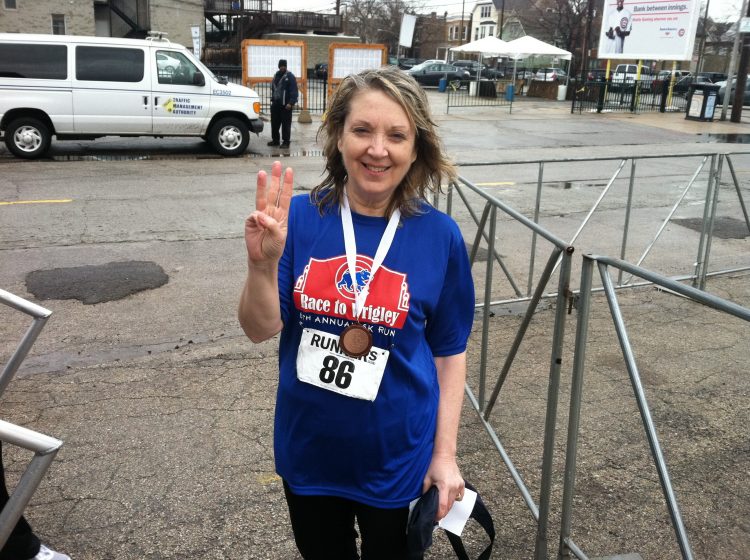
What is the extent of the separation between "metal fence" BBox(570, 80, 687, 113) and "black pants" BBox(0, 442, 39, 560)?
87.0 ft

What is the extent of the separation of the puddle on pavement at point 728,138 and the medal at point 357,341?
65.8 ft

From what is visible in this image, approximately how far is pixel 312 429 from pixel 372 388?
214 mm

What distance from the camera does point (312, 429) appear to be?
197 cm

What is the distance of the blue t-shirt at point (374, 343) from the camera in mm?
1933

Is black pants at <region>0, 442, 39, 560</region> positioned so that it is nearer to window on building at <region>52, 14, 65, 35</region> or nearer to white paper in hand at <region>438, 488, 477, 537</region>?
white paper in hand at <region>438, 488, 477, 537</region>

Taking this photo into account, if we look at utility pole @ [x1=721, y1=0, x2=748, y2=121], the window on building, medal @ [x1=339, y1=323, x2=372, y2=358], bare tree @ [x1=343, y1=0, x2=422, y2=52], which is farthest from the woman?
bare tree @ [x1=343, y1=0, x2=422, y2=52]

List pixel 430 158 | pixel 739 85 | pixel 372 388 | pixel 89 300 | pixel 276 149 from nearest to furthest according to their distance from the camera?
pixel 372 388 < pixel 430 158 < pixel 89 300 < pixel 276 149 < pixel 739 85

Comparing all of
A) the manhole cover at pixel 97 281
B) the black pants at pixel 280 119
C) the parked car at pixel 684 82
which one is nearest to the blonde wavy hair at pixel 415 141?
the manhole cover at pixel 97 281

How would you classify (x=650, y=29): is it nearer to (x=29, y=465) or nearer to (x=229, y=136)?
(x=229, y=136)

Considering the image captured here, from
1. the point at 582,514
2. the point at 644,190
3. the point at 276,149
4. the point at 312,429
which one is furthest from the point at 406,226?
the point at 276,149

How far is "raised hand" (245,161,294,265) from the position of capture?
178cm

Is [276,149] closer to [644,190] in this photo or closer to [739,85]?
[644,190]

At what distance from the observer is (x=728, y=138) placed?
65.5 ft

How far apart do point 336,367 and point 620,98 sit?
96.0 ft
